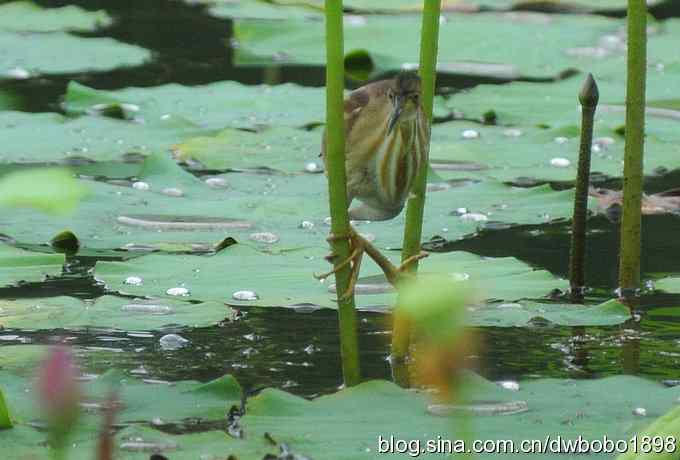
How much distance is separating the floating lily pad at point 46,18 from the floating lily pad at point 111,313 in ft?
14.9

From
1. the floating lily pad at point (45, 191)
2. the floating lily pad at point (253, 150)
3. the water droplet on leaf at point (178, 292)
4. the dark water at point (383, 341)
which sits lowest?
the dark water at point (383, 341)

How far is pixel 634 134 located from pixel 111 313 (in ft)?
4.79

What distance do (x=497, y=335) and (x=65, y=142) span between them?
228 cm

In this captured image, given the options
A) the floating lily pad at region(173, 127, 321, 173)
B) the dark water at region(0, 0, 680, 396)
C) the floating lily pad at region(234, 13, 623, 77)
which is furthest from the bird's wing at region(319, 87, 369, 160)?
the floating lily pad at region(234, 13, 623, 77)

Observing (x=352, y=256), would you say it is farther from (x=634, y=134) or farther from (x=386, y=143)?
(x=634, y=134)

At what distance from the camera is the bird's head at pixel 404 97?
9.19 feet

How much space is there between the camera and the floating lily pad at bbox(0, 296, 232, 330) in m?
3.36

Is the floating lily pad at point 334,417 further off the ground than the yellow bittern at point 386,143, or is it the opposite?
the yellow bittern at point 386,143

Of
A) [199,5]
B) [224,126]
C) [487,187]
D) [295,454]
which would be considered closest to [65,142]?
[224,126]

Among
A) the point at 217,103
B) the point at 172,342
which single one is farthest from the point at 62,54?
the point at 172,342

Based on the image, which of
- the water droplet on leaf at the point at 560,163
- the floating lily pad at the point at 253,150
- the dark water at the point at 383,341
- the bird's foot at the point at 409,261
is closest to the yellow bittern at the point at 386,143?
the bird's foot at the point at 409,261

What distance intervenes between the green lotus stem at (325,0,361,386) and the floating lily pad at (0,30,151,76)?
434 cm

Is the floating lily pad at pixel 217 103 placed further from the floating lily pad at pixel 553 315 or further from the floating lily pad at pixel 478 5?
the floating lily pad at pixel 553 315

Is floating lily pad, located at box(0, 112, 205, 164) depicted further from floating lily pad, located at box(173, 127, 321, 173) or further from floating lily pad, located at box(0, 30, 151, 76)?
floating lily pad, located at box(0, 30, 151, 76)
